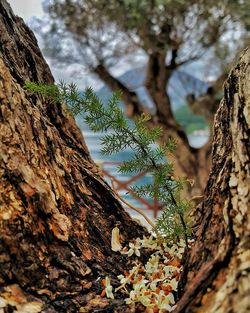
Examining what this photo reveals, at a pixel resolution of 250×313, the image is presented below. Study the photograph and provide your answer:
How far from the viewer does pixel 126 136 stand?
95 centimetres

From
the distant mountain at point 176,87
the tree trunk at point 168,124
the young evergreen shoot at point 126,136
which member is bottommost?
the young evergreen shoot at point 126,136

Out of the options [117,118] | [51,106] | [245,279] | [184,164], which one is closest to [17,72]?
[51,106]

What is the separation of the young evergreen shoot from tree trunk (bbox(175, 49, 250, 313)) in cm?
10

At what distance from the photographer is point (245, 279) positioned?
626 millimetres

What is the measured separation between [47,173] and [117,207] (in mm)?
252

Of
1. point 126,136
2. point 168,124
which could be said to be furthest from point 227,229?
point 168,124

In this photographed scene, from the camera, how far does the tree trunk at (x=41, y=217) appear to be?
0.88 meters

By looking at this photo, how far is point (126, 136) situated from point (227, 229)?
309 millimetres

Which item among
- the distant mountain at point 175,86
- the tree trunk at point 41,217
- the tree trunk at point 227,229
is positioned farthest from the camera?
the distant mountain at point 175,86

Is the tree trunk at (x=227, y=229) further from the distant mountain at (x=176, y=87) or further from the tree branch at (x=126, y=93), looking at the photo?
the distant mountain at (x=176, y=87)

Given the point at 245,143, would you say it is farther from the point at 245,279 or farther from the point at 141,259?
the point at 141,259

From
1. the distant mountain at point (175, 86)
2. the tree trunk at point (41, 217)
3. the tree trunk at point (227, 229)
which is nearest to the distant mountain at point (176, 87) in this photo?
the distant mountain at point (175, 86)

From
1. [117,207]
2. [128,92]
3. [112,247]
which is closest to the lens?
[112,247]

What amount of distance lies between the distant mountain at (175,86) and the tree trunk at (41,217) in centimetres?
455
